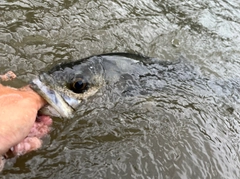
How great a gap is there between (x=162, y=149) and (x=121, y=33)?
2.70 meters

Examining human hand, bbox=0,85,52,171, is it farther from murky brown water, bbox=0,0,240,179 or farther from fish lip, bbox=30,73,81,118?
murky brown water, bbox=0,0,240,179

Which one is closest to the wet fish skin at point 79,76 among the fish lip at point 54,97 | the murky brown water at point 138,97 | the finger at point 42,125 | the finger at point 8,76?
the fish lip at point 54,97

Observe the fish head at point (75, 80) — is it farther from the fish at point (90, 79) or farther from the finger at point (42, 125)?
the finger at point (42, 125)

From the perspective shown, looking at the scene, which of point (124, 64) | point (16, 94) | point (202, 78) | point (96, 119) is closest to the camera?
point (16, 94)

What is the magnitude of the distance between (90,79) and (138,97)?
2.69ft

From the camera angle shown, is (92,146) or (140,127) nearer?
(92,146)

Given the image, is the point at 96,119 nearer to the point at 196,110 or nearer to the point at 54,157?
the point at 54,157

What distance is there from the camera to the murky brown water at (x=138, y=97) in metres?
3.29

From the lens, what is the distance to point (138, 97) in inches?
164

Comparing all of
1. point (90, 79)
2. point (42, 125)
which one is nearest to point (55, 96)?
point (42, 125)

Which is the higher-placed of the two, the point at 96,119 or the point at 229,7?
the point at 229,7

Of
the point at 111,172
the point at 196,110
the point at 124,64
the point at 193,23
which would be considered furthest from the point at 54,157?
the point at 193,23

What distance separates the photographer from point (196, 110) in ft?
13.9

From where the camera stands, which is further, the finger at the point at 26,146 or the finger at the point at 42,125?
the finger at the point at 42,125
